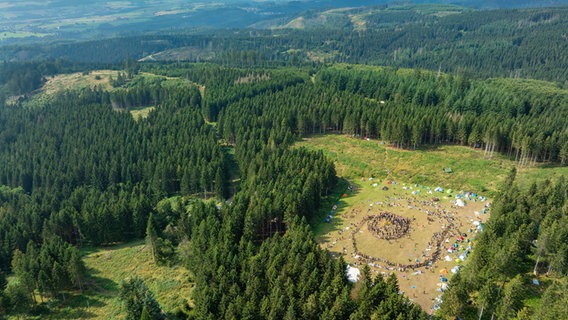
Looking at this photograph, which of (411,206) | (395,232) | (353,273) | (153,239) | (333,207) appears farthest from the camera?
(333,207)

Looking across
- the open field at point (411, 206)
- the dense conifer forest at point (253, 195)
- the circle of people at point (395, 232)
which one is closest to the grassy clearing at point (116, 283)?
the dense conifer forest at point (253, 195)

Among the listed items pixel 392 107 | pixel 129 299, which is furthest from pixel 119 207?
pixel 392 107

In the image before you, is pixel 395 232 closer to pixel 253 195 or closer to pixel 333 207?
pixel 333 207

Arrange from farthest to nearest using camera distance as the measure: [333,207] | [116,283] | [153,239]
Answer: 1. [333,207]
2. [153,239]
3. [116,283]

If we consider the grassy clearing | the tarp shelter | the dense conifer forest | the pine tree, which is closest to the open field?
the tarp shelter

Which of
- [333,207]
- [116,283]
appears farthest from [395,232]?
[116,283]

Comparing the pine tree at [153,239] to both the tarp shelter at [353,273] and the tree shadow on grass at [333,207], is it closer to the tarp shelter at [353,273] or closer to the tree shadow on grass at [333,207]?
the tree shadow on grass at [333,207]
